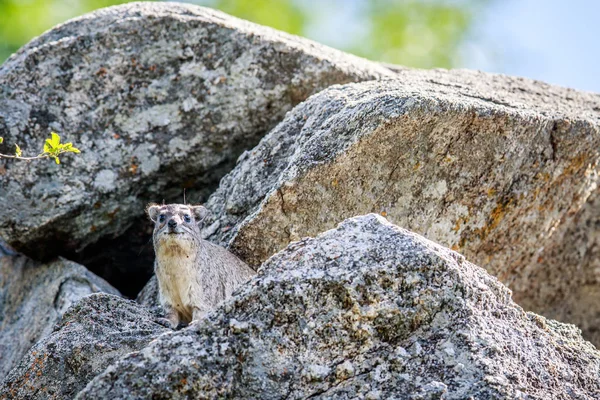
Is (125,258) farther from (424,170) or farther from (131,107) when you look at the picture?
(424,170)

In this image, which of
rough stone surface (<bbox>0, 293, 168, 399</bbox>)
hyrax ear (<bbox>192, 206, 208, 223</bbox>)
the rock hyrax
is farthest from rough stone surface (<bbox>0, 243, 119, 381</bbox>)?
rough stone surface (<bbox>0, 293, 168, 399</bbox>)

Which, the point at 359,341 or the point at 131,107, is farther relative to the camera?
the point at 131,107

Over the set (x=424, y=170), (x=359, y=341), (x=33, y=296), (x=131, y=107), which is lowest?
(x=359, y=341)

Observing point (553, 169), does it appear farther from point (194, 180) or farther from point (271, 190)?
point (194, 180)

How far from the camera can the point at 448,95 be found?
26.8 ft

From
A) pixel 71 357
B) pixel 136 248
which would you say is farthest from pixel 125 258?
pixel 71 357

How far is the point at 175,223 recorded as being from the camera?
25.8ft

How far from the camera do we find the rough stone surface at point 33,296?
9.03m

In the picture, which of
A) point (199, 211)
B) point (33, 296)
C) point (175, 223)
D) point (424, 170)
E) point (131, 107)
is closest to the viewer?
point (175, 223)

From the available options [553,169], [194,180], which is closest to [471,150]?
[553,169]

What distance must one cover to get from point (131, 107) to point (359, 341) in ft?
16.0

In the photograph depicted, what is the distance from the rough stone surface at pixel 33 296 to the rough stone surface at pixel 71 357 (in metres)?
1.95

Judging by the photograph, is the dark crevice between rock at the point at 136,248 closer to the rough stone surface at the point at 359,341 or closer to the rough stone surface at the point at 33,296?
the rough stone surface at the point at 33,296

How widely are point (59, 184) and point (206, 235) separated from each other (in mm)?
1587
